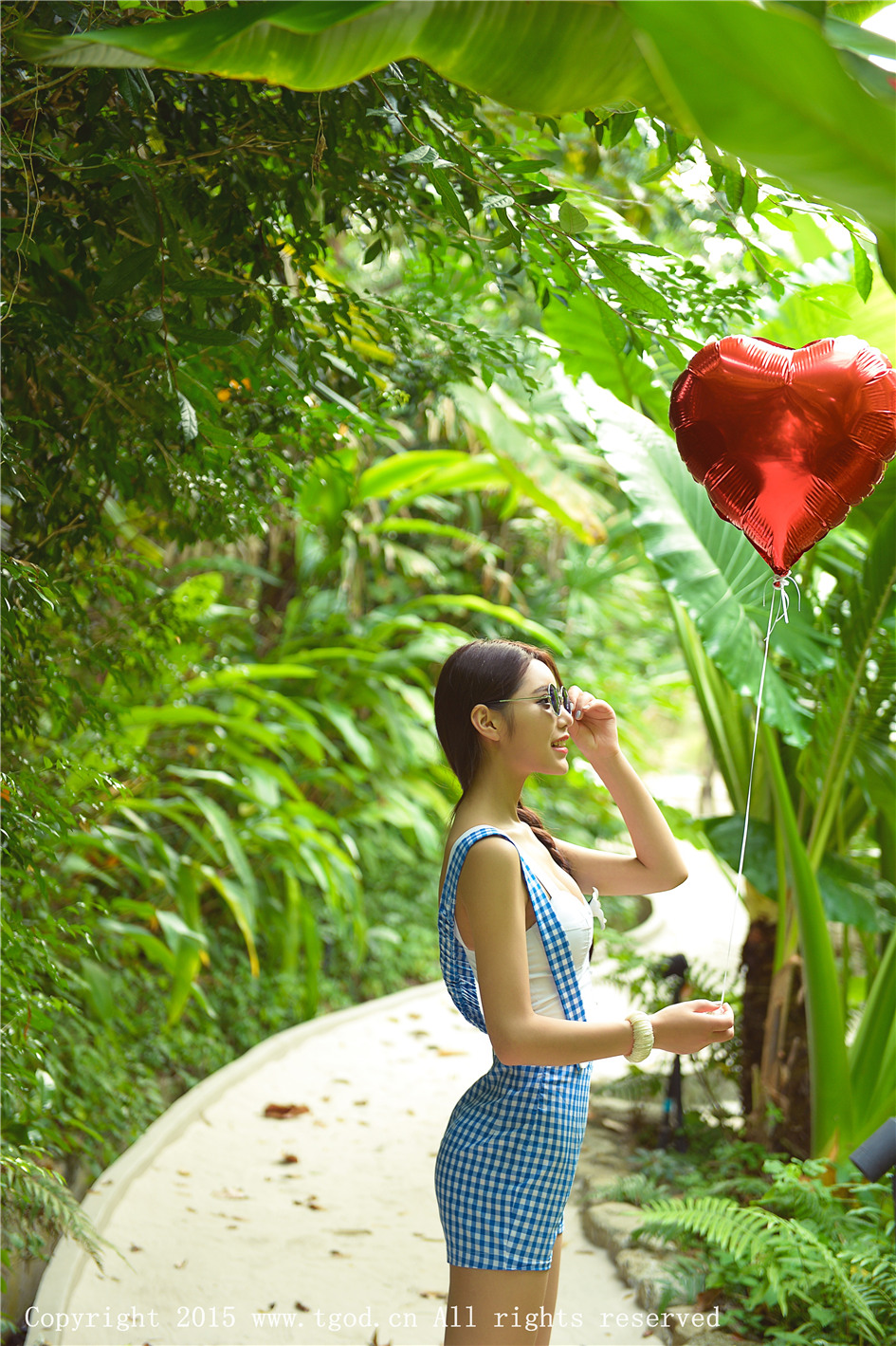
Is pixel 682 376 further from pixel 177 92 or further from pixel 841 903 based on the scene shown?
pixel 841 903

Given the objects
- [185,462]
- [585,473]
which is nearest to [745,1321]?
[185,462]

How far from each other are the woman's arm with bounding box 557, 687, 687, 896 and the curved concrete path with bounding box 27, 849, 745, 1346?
1.59m

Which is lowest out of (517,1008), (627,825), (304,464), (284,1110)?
(284,1110)

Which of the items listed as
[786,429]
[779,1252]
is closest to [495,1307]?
[779,1252]

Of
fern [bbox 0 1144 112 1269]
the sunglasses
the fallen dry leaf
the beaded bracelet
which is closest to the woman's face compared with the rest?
the sunglasses

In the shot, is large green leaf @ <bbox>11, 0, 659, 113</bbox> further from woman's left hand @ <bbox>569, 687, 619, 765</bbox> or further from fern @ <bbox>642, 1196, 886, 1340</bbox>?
fern @ <bbox>642, 1196, 886, 1340</bbox>

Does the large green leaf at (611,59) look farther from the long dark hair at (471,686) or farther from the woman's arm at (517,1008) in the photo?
the woman's arm at (517,1008)

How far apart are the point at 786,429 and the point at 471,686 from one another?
72 centimetres

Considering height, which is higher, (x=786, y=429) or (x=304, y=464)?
(x=786, y=429)

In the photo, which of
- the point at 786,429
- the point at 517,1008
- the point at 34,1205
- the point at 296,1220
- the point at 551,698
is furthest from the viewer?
the point at 296,1220

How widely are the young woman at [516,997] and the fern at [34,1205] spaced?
0.92m

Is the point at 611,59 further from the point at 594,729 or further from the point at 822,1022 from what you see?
the point at 822,1022

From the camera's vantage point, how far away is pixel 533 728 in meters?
1.71

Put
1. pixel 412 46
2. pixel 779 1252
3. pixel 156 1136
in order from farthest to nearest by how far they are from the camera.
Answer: pixel 156 1136
pixel 779 1252
pixel 412 46
